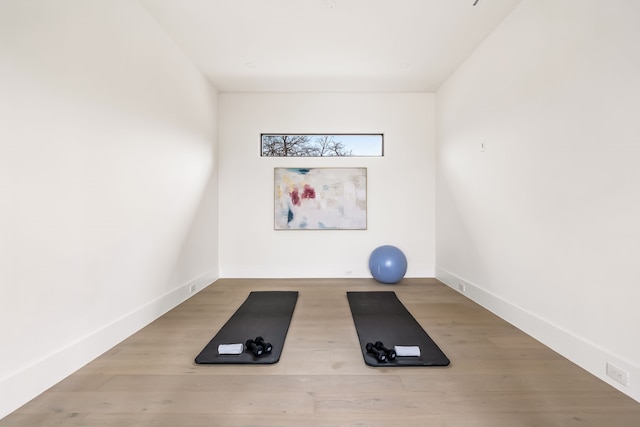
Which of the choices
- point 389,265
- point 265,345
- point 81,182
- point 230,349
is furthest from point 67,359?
point 389,265

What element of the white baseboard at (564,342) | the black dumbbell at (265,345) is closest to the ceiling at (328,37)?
the white baseboard at (564,342)

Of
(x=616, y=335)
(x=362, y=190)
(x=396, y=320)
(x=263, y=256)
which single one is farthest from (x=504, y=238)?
(x=263, y=256)

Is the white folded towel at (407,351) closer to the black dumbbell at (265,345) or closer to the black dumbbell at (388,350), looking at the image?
the black dumbbell at (388,350)

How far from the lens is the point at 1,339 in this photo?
1482mm

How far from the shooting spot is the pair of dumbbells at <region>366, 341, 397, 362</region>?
2014 millimetres

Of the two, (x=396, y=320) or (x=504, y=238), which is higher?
(x=504, y=238)

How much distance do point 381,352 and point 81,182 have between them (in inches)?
99.3

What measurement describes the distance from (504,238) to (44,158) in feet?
12.4

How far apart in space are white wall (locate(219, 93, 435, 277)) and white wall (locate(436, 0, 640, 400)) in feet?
3.92

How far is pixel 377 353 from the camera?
2.05m

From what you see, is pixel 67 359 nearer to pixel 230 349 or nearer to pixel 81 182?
pixel 230 349

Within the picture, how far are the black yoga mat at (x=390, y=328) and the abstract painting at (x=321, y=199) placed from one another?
1349 mm

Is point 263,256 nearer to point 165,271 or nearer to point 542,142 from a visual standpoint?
point 165,271

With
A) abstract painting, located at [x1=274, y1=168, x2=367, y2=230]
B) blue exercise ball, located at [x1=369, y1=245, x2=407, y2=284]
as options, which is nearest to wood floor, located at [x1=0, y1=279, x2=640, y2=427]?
blue exercise ball, located at [x1=369, y1=245, x2=407, y2=284]
